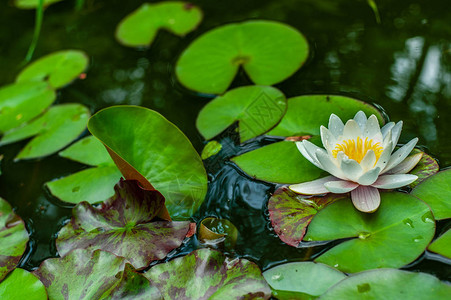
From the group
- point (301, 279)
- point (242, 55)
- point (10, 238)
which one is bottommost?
point (10, 238)

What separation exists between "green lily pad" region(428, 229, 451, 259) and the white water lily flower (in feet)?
0.61

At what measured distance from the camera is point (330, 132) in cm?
147

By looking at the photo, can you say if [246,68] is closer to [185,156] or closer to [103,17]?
[185,156]

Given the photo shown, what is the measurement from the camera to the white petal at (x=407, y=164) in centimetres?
142

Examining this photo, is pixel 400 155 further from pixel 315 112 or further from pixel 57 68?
pixel 57 68

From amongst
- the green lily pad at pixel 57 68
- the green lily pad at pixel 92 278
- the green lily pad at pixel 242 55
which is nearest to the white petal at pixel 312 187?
the green lily pad at pixel 92 278

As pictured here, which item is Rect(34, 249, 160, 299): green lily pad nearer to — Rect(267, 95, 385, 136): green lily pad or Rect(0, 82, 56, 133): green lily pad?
Rect(267, 95, 385, 136): green lily pad

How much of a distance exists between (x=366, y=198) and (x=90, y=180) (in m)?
1.08

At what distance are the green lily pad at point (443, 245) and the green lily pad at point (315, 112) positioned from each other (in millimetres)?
530

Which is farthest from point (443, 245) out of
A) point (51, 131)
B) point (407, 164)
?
point (51, 131)

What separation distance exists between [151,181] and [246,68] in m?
0.83

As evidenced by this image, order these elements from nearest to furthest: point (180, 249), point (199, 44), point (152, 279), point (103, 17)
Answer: point (152, 279), point (180, 249), point (199, 44), point (103, 17)

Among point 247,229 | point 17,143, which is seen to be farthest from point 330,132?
point 17,143

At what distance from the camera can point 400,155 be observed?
140 centimetres
